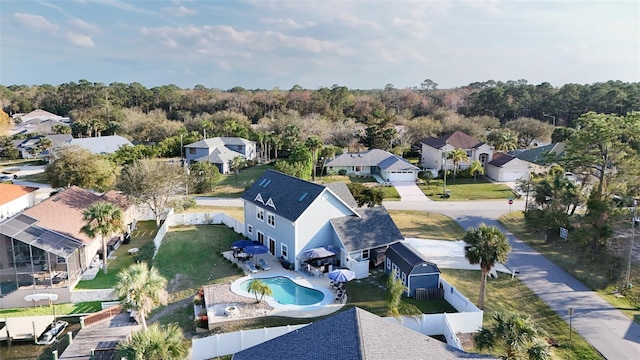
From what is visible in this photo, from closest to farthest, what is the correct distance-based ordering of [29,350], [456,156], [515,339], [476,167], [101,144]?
[515,339]
[29,350]
[456,156]
[476,167]
[101,144]

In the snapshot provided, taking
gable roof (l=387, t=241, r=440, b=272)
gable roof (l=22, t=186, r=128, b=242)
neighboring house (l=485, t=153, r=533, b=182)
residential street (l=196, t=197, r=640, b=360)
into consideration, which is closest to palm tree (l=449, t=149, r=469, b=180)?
neighboring house (l=485, t=153, r=533, b=182)

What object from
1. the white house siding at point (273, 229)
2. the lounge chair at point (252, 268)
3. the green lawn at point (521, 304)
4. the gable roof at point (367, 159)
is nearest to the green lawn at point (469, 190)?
the gable roof at point (367, 159)

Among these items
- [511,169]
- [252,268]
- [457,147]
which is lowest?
[252,268]

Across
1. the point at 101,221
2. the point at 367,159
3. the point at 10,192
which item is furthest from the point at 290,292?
the point at 367,159

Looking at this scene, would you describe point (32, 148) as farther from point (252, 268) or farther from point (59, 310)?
point (252, 268)

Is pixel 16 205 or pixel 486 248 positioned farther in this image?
pixel 16 205

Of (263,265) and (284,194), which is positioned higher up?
(284,194)

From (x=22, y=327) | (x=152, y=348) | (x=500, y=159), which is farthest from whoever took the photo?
(x=500, y=159)
